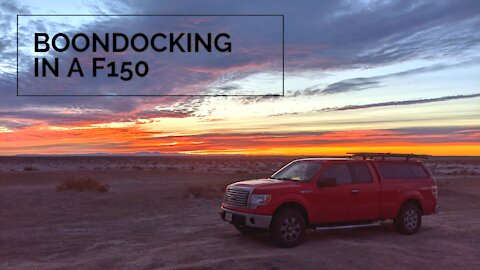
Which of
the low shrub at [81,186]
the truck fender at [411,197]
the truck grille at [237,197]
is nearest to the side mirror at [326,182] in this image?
the truck grille at [237,197]

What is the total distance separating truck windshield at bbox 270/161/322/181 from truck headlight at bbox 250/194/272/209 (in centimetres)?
135

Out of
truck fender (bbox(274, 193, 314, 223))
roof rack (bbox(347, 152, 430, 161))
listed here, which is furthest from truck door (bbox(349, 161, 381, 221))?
truck fender (bbox(274, 193, 314, 223))

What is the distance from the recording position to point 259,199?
10.4 metres

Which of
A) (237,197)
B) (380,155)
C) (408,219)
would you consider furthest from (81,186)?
(408,219)

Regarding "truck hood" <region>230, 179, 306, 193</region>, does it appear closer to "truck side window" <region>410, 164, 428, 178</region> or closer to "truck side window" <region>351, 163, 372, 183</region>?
"truck side window" <region>351, 163, 372, 183</region>

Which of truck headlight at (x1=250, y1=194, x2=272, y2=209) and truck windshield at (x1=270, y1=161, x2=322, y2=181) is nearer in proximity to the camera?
truck headlight at (x1=250, y1=194, x2=272, y2=209)

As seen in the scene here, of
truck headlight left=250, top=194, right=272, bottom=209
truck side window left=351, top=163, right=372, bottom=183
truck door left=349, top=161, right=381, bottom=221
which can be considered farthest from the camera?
truck side window left=351, top=163, right=372, bottom=183

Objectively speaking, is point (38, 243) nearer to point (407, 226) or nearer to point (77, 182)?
point (407, 226)

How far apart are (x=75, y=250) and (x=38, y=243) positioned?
4.72 feet

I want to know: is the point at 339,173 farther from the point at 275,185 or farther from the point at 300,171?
the point at 275,185

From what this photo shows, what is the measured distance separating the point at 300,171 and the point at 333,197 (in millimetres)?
1119

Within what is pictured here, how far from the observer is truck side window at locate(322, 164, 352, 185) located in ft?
37.2

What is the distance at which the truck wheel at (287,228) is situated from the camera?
1022 centimetres

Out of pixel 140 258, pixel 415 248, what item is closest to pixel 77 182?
pixel 140 258
